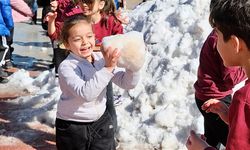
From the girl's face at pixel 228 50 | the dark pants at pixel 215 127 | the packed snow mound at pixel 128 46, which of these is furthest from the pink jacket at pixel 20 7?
the girl's face at pixel 228 50

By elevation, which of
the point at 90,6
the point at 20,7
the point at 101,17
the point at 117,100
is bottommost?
the point at 117,100

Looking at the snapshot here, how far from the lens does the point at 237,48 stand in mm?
2031

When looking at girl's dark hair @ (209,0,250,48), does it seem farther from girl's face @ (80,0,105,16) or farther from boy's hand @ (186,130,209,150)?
girl's face @ (80,0,105,16)

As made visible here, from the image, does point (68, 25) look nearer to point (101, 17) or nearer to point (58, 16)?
point (101, 17)

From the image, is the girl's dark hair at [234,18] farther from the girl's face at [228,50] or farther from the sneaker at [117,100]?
the sneaker at [117,100]

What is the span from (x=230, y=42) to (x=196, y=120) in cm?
320

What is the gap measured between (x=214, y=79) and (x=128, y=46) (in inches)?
35.3

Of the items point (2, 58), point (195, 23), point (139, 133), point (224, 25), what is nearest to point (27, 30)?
point (2, 58)

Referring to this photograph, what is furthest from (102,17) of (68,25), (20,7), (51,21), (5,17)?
(5,17)

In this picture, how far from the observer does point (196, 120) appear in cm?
517

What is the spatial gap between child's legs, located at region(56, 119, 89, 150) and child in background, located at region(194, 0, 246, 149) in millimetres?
916

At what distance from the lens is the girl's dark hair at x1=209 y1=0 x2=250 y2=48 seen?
78.4 inches

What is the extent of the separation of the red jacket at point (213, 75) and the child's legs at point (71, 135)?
0.92m

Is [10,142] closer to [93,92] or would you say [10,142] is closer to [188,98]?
[188,98]
